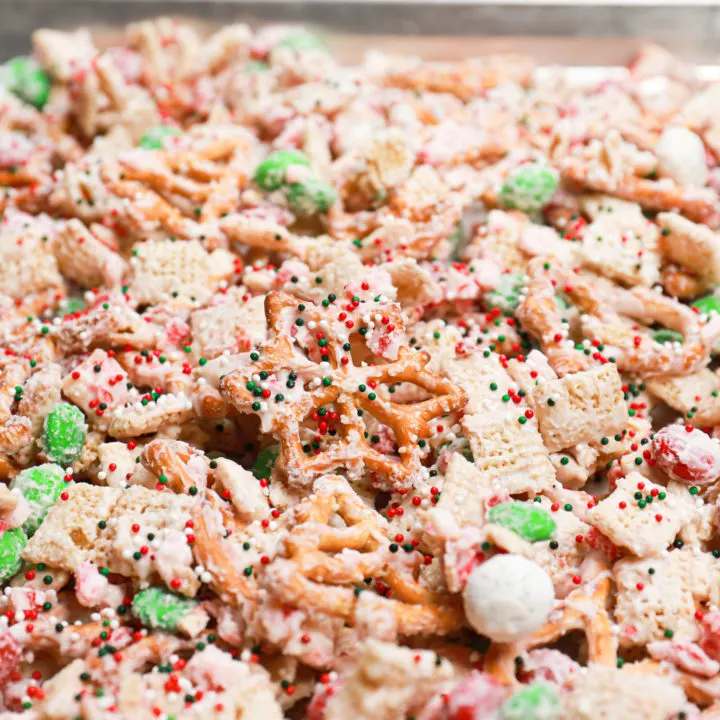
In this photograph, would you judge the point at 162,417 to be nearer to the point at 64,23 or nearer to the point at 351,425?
the point at 351,425

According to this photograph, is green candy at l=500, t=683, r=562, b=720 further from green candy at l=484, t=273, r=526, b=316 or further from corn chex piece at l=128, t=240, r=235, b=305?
corn chex piece at l=128, t=240, r=235, b=305

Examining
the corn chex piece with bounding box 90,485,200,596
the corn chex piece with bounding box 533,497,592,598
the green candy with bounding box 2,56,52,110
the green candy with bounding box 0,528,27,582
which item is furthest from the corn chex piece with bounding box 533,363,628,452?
the green candy with bounding box 2,56,52,110

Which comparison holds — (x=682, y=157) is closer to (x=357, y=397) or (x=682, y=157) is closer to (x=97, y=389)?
(x=357, y=397)

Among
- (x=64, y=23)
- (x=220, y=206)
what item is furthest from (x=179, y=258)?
(x=64, y=23)

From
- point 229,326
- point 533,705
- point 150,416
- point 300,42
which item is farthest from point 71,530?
point 300,42

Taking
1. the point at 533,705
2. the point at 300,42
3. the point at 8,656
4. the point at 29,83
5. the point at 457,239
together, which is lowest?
the point at 8,656

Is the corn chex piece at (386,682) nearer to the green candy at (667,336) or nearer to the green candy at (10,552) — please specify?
the green candy at (10,552)

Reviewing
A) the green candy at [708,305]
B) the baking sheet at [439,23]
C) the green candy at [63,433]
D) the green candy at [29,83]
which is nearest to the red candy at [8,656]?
the green candy at [63,433]
